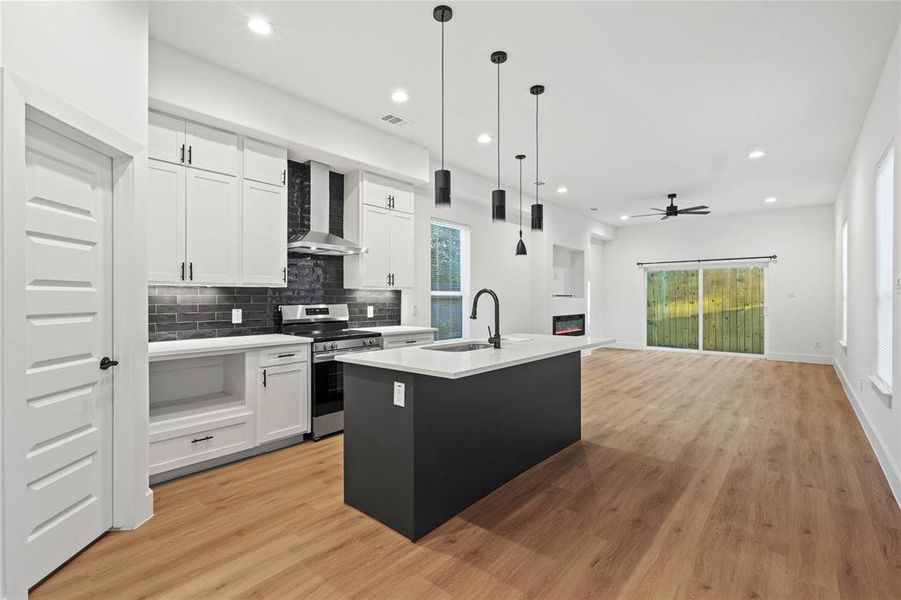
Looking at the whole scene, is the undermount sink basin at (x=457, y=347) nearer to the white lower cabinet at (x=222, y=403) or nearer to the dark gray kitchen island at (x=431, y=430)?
the dark gray kitchen island at (x=431, y=430)

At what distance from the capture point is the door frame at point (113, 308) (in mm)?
1681

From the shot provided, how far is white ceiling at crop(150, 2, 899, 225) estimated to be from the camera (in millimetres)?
2691

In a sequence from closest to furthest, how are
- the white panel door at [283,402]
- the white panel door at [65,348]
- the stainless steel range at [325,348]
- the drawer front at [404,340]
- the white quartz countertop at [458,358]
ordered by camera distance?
the white panel door at [65,348], the white quartz countertop at [458,358], the white panel door at [283,402], the stainless steel range at [325,348], the drawer front at [404,340]

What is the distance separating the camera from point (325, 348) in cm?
378

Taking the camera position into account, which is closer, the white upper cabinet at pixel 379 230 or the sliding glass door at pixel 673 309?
the white upper cabinet at pixel 379 230

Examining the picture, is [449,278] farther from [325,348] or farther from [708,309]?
[708,309]

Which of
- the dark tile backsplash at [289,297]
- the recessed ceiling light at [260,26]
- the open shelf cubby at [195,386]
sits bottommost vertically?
the open shelf cubby at [195,386]

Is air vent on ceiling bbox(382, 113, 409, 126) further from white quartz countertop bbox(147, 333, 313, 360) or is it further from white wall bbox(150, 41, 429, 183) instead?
white quartz countertop bbox(147, 333, 313, 360)

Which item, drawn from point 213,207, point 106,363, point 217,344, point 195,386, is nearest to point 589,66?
point 213,207

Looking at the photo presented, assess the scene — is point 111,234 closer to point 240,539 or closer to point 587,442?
point 240,539

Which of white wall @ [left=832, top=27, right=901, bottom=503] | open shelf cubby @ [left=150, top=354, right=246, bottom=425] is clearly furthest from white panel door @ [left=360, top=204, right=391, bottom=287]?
white wall @ [left=832, top=27, right=901, bottom=503]

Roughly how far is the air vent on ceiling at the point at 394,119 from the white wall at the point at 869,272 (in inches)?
139

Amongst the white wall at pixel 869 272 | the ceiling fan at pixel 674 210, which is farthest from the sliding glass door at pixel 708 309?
the white wall at pixel 869 272

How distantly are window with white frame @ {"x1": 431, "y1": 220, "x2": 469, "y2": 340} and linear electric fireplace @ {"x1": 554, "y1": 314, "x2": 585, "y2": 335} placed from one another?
2.52 metres
